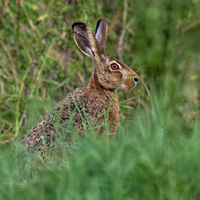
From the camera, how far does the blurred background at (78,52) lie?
520 cm

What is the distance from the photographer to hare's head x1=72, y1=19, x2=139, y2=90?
14.6ft

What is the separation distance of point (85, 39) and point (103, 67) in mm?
395

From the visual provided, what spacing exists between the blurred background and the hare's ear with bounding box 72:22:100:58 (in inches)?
22.6

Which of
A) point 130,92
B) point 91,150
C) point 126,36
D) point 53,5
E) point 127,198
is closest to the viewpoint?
point 127,198

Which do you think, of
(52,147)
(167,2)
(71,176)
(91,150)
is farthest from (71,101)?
(167,2)

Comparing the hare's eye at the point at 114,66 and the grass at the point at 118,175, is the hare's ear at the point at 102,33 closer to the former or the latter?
the hare's eye at the point at 114,66

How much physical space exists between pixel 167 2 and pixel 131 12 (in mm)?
697

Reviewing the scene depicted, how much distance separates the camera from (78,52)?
241 inches

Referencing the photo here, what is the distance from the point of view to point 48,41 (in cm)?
534

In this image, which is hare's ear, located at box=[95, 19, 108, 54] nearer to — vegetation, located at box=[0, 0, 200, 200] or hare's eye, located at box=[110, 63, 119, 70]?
hare's eye, located at box=[110, 63, 119, 70]

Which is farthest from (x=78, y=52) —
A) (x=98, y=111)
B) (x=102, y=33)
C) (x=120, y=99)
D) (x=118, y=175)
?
(x=118, y=175)

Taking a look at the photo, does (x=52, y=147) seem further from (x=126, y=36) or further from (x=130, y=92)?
(x=126, y=36)

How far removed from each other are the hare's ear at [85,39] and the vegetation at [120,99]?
0.56 meters

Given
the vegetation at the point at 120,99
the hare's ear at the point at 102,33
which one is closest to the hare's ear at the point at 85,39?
the hare's ear at the point at 102,33
